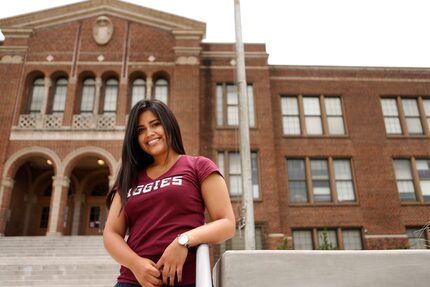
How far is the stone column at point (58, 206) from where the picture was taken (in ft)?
52.2

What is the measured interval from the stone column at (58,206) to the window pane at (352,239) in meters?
13.3

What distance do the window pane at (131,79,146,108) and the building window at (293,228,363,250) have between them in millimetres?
10533

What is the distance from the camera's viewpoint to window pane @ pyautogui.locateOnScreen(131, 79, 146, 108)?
757 inches

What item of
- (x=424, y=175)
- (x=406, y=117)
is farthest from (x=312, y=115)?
(x=424, y=175)

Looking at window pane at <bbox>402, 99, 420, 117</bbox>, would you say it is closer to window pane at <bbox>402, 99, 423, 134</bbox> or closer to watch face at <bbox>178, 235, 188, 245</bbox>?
window pane at <bbox>402, 99, 423, 134</bbox>

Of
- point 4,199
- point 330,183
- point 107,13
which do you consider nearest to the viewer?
point 4,199

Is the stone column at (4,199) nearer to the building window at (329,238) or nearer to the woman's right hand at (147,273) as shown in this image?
the building window at (329,238)

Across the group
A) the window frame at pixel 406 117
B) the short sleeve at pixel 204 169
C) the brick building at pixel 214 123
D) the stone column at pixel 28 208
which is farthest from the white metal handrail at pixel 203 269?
the window frame at pixel 406 117

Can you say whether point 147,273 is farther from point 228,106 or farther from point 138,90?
point 138,90

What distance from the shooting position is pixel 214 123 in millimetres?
18953

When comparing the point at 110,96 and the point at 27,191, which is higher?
the point at 110,96

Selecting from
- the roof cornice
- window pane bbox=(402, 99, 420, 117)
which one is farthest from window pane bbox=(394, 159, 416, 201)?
the roof cornice

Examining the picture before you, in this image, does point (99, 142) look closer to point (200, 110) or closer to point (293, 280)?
point (200, 110)

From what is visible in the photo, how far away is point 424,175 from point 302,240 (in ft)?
25.3
